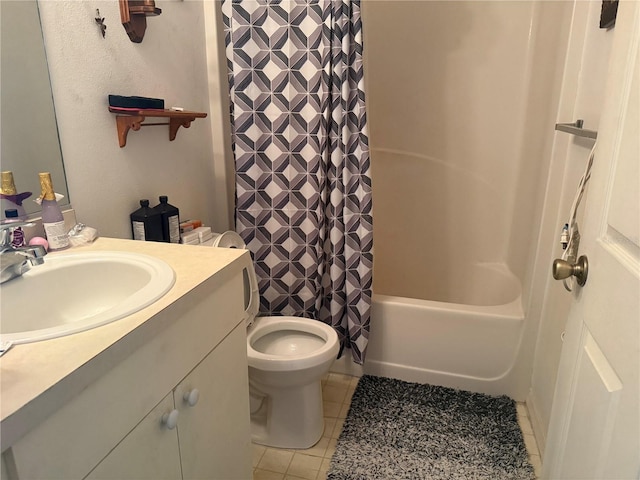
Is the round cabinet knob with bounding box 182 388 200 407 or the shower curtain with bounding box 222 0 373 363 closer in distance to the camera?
the round cabinet knob with bounding box 182 388 200 407

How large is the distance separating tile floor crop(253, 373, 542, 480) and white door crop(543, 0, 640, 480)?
90cm

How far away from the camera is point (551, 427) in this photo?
1.02 m

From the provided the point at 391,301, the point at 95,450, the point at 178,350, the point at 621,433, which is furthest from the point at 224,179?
the point at 621,433

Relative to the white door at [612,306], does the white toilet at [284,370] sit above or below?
below

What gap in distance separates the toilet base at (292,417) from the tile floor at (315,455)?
0.03 metres

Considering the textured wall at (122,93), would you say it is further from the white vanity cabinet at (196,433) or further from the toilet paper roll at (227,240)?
the white vanity cabinet at (196,433)

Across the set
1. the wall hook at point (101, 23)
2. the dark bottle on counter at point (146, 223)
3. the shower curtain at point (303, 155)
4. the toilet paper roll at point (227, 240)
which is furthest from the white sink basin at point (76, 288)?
the shower curtain at point (303, 155)

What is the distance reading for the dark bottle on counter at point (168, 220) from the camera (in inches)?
59.3

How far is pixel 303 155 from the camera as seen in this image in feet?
6.06

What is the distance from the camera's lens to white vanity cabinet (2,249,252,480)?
64cm

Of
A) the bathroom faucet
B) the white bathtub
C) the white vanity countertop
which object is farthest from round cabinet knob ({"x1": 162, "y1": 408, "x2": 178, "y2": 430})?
the white bathtub

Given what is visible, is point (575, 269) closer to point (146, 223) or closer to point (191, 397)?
point (191, 397)

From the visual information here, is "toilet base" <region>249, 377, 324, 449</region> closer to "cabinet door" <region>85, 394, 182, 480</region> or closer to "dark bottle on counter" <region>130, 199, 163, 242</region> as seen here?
"dark bottle on counter" <region>130, 199, 163, 242</region>

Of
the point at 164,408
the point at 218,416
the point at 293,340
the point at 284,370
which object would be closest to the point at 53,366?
the point at 164,408
